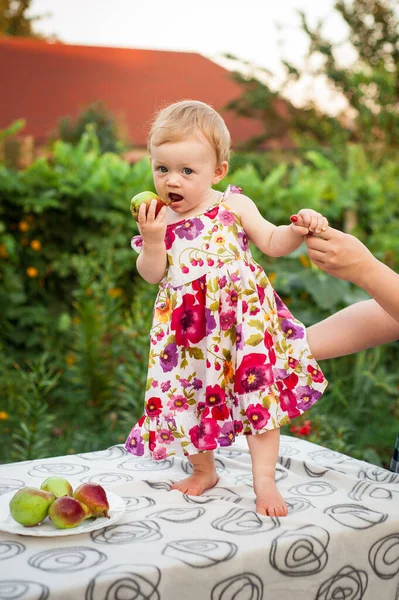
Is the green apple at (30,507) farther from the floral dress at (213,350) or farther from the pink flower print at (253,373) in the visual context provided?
the pink flower print at (253,373)

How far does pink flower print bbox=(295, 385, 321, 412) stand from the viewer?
215 cm

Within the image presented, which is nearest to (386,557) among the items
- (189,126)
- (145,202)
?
(145,202)

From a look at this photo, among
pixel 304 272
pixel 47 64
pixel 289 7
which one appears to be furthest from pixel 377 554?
pixel 47 64

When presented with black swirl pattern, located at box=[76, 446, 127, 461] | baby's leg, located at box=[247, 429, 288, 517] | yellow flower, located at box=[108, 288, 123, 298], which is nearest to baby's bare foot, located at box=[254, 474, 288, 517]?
baby's leg, located at box=[247, 429, 288, 517]

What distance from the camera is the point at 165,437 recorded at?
6.91 ft

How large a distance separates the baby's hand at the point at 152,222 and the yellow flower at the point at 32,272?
2920 millimetres

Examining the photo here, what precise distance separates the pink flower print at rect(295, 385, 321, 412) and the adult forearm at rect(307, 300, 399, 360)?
0.11 m

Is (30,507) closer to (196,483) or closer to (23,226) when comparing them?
(196,483)

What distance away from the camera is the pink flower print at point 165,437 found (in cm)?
210

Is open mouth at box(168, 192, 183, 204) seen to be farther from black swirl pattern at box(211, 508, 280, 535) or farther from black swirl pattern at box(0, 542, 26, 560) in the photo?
black swirl pattern at box(0, 542, 26, 560)

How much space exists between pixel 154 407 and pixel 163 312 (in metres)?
0.28

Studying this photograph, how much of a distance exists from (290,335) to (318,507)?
0.51 meters

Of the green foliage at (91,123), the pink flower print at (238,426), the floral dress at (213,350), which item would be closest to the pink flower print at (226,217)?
the floral dress at (213,350)

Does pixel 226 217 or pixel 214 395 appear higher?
pixel 226 217
